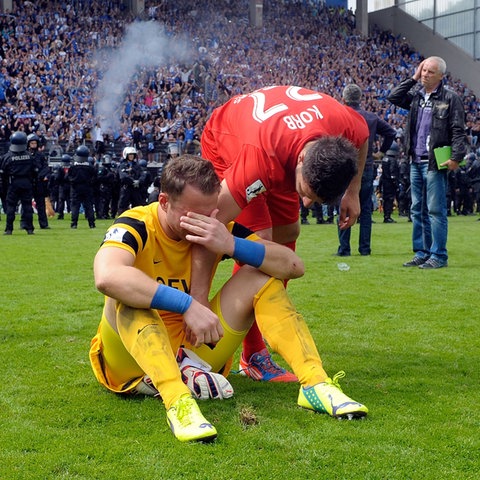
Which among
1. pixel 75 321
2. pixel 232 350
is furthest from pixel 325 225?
pixel 232 350

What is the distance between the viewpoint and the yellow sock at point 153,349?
10.4ft

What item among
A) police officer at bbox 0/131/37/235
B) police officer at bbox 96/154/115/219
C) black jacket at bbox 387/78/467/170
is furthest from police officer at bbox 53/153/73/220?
black jacket at bbox 387/78/467/170

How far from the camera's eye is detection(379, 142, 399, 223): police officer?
66.7 feet

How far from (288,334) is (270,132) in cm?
97

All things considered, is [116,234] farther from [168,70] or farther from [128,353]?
[168,70]

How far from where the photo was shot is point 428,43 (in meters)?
45.8

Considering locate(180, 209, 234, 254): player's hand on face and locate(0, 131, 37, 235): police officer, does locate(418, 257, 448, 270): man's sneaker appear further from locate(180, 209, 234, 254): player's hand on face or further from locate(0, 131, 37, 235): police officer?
locate(0, 131, 37, 235): police officer

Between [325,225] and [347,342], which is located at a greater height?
[347,342]

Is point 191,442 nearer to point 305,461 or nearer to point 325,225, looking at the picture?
point 305,461

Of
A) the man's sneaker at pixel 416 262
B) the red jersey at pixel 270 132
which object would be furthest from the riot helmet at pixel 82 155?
the red jersey at pixel 270 132

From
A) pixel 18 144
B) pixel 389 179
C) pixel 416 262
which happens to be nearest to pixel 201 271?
pixel 416 262

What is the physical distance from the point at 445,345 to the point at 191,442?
249 centimetres

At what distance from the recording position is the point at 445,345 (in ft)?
16.1

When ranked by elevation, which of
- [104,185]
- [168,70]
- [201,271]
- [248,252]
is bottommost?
[104,185]
